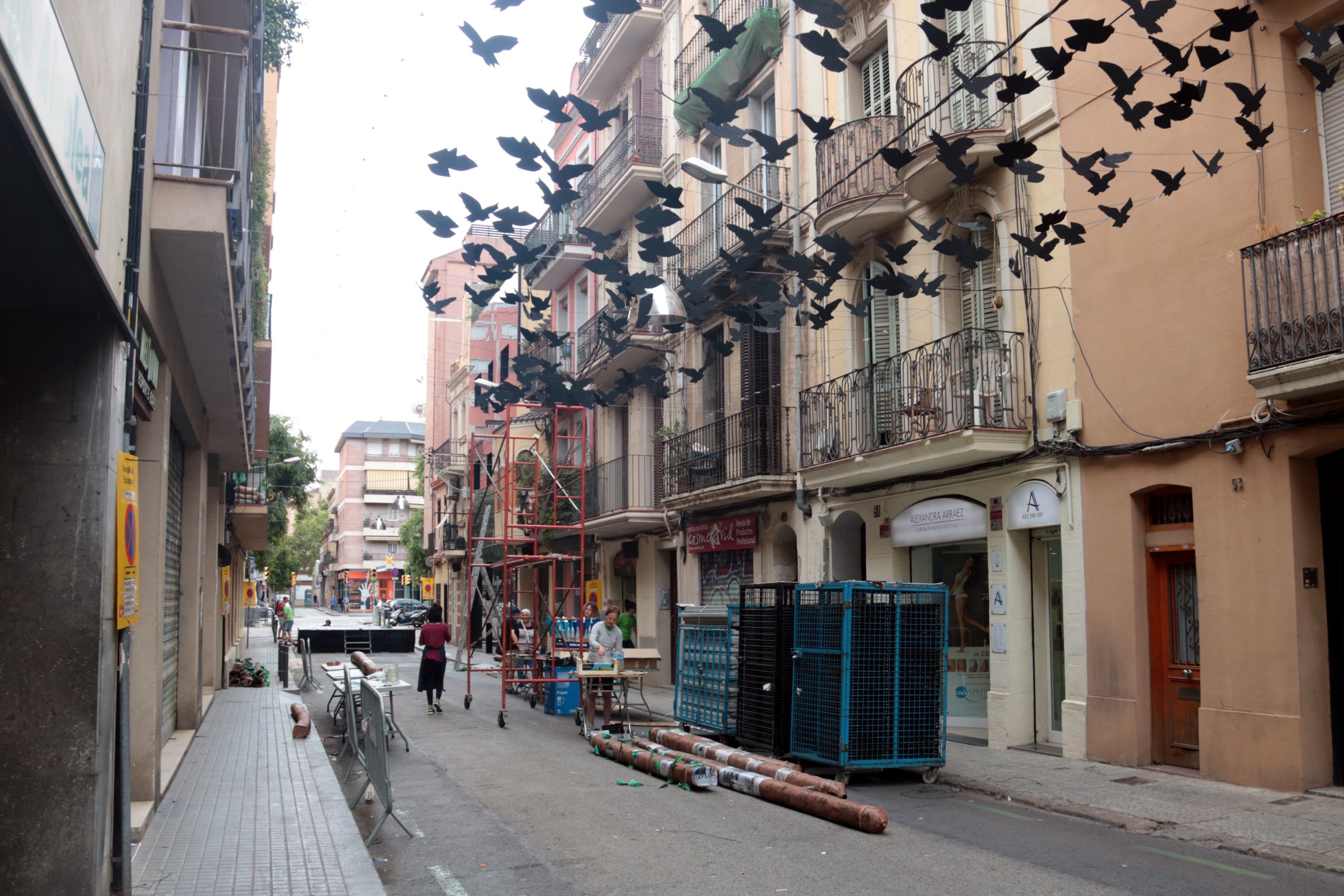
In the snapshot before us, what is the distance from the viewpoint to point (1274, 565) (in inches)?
391

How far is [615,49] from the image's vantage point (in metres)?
25.3

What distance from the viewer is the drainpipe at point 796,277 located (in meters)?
17.6

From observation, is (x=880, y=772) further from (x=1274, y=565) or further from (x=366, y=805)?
(x=366, y=805)

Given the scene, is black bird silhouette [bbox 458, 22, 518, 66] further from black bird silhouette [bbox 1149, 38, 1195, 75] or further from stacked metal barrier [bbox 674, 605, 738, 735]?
stacked metal barrier [bbox 674, 605, 738, 735]

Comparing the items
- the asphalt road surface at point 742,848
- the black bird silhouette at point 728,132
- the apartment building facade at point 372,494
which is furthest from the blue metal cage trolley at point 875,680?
the apartment building facade at point 372,494

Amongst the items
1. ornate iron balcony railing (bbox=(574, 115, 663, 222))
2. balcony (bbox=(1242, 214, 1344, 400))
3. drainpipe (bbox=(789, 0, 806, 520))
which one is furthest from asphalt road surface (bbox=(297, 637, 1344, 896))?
ornate iron balcony railing (bbox=(574, 115, 663, 222))

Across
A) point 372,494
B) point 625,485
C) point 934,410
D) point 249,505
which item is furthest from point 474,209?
point 372,494

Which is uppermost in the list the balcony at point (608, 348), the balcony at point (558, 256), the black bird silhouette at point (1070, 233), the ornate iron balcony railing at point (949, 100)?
the balcony at point (558, 256)

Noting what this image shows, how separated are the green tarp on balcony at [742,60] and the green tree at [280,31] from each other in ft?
20.4

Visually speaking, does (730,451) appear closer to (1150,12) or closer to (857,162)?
(857,162)

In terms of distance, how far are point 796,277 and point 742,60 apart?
495cm

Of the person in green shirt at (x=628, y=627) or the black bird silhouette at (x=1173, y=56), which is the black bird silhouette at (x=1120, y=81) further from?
the person in green shirt at (x=628, y=627)

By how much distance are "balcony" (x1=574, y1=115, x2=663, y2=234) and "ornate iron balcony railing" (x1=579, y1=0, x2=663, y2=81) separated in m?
2.07

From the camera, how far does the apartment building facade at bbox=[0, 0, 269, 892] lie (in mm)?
4445
